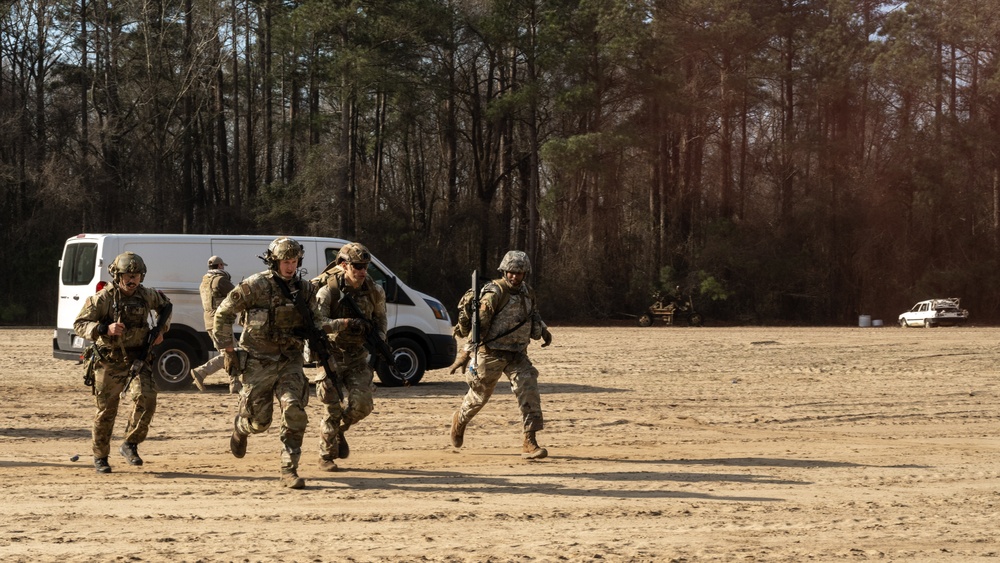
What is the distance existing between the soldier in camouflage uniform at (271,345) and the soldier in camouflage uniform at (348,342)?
1.60 ft

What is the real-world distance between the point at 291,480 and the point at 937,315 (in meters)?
35.6

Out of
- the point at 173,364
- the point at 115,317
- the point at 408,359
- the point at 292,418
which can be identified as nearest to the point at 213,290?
the point at 173,364

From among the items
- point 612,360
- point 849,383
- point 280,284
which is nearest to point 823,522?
point 280,284

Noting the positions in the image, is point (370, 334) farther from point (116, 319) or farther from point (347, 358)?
point (116, 319)

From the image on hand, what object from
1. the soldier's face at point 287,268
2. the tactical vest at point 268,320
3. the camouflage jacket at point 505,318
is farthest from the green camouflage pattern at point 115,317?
the camouflage jacket at point 505,318

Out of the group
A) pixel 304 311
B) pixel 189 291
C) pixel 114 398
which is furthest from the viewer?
pixel 189 291

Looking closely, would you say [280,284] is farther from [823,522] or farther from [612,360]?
[612,360]

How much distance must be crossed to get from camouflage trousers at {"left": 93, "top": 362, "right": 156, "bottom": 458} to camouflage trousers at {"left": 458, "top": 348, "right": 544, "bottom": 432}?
265 cm

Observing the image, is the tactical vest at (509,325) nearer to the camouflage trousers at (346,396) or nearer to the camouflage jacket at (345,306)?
the camouflage jacket at (345,306)

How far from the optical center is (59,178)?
135 feet

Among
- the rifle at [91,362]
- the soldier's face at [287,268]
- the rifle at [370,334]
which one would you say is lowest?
the rifle at [91,362]

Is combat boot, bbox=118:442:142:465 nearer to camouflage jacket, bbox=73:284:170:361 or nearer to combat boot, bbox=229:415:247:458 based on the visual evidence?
camouflage jacket, bbox=73:284:170:361

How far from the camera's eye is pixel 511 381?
9.77 m

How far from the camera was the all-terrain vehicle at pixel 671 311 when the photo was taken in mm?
41750
